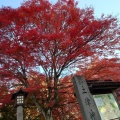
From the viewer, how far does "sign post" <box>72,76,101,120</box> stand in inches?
242

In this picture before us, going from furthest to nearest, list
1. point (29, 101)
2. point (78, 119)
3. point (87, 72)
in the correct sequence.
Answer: point (78, 119), point (29, 101), point (87, 72)

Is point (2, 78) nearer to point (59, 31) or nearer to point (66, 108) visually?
point (59, 31)

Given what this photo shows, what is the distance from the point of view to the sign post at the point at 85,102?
614cm

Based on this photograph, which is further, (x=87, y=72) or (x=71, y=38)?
(x=87, y=72)

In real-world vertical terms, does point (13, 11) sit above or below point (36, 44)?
above

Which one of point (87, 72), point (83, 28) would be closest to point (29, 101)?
point (87, 72)

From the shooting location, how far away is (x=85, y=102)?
6.36 m

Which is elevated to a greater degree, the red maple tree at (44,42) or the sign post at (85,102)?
the red maple tree at (44,42)

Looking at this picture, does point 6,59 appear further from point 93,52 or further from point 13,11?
point 93,52

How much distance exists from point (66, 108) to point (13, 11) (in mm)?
11874

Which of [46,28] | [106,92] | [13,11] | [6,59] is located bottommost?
[106,92]

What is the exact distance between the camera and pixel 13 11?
44.5 ft

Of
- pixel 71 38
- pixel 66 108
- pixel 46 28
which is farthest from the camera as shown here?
pixel 66 108

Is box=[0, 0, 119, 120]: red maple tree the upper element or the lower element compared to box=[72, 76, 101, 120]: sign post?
upper
